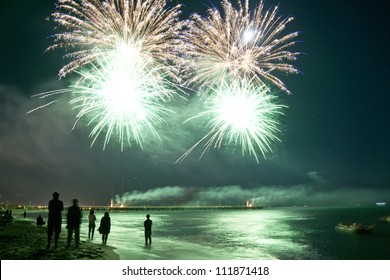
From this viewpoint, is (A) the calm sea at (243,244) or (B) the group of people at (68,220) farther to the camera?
(A) the calm sea at (243,244)

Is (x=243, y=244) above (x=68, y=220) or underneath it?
underneath

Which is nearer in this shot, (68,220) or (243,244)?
(68,220)

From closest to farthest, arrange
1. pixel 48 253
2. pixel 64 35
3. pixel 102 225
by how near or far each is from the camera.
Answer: pixel 48 253 < pixel 102 225 < pixel 64 35

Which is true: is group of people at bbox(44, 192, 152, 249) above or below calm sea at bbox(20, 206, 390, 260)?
above

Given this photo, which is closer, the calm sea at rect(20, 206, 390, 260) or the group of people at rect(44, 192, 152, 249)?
the group of people at rect(44, 192, 152, 249)

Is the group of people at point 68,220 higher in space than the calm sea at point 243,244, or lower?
higher
